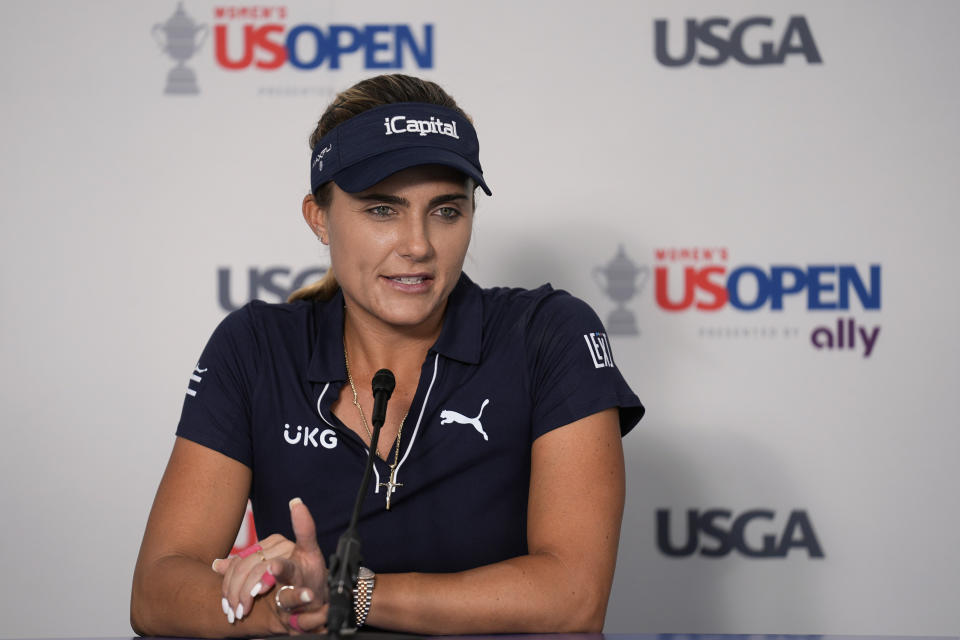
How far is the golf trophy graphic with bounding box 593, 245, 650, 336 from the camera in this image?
88.0 inches

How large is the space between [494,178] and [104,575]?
1.27 metres

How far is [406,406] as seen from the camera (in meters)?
1.38

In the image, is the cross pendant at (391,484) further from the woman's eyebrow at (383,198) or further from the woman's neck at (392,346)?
the woman's eyebrow at (383,198)

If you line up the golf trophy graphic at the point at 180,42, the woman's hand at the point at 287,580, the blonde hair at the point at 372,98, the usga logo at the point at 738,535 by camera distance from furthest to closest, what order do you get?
1. the golf trophy graphic at the point at 180,42
2. the usga logo at the point at 738,535
3. the blonde hair at the point at 372,98
4. the woman's hand at the point at 287,580

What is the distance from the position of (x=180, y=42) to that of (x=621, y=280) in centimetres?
116

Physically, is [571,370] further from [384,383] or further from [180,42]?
[180,42]

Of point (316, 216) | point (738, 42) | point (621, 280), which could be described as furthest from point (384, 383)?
point (738, 42)

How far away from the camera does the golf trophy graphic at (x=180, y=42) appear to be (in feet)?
7.53

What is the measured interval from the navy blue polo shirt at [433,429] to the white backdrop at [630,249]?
2.95 feet

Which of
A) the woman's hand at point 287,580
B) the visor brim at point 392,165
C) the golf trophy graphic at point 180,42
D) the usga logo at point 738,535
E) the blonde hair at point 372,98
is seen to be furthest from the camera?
the golf trophy graphic at point 180,42

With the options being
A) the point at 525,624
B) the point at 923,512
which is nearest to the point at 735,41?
the point at 923,512

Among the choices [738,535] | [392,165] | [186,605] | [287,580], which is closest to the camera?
[287,580]

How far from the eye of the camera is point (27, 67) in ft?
7.55

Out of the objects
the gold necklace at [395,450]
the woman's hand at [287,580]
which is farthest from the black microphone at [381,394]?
the gold necklace at [395,450]
